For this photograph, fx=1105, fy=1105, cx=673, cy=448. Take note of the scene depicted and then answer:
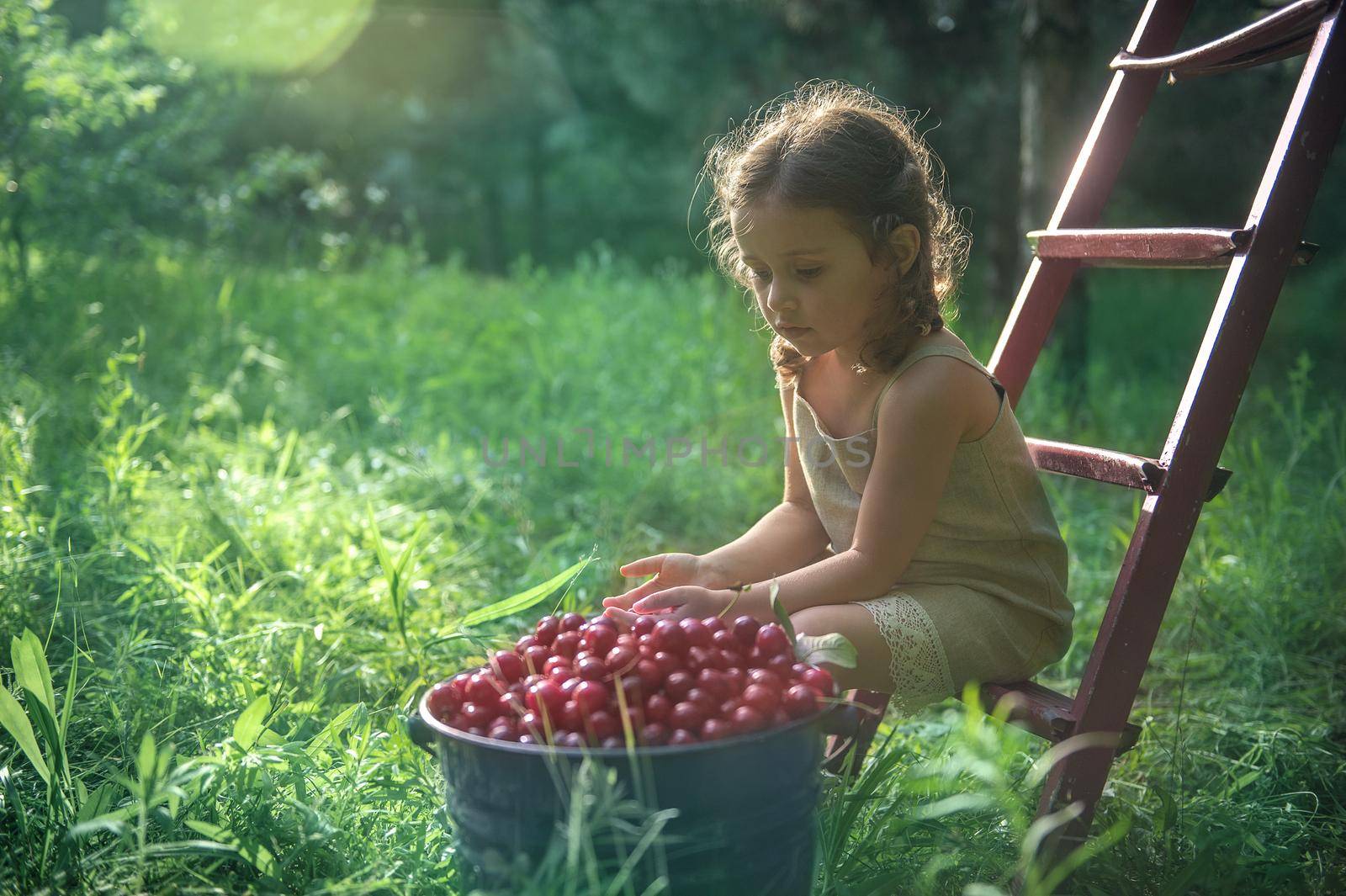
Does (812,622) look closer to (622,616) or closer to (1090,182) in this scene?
(622,616)

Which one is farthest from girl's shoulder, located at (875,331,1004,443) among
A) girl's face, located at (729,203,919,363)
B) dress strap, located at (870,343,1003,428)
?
girl's face, located at (729,203,919,363)

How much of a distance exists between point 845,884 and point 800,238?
3.50 ft

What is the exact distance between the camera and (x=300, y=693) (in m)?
2.47

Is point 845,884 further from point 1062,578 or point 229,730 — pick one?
point 229,730

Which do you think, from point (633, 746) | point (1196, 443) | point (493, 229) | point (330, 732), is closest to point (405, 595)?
point (330, 732)

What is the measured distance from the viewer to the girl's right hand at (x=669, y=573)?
188 centimetres

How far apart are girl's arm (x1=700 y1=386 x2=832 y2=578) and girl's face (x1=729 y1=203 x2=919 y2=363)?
1.00 ft

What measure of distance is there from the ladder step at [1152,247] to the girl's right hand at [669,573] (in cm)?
95

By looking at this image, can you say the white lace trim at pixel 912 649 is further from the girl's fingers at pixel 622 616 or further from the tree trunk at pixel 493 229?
the tree trunk at pixel 493 229

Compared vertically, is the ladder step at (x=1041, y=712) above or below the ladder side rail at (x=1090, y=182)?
below

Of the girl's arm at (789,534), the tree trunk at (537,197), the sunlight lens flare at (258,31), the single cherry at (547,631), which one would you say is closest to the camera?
the single cherry at (547,631)

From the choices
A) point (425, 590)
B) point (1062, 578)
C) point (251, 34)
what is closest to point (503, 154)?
point (251, 34)

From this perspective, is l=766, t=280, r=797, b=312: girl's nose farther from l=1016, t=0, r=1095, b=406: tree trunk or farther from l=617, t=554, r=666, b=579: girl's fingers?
l=1016, t=0, r=1095, b=406: tree trunk

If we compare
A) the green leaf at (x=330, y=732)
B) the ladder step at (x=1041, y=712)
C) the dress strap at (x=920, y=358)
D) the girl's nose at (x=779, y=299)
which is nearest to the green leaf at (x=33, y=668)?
the green leaf at (x=330, y=732)
